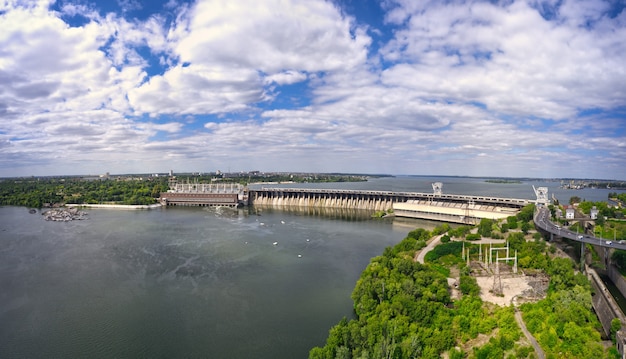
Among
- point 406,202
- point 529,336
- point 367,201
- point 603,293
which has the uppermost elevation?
point 406,202

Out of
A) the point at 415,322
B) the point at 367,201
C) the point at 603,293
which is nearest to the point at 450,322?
the point at 415,322

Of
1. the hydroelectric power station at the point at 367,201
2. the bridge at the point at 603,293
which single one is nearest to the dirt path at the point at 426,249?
the bridge at the point at 603,293

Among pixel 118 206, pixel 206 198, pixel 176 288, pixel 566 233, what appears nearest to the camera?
pixel 176 288

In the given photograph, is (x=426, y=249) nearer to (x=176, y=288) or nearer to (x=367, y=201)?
(x=176, y=288)

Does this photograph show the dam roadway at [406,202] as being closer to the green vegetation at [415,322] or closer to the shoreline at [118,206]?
the shoreline at [118,206]

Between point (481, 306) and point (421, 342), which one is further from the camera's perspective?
point (481, 306)

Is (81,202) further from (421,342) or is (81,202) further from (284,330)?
(421,342)

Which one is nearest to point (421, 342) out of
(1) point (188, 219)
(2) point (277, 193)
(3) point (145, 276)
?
(3) point (145, 276)

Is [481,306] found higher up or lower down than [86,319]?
higher up
